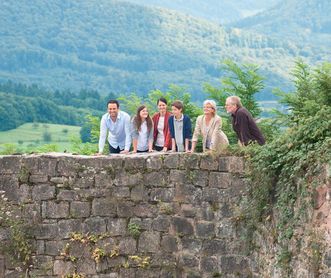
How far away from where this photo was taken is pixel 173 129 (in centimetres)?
1402

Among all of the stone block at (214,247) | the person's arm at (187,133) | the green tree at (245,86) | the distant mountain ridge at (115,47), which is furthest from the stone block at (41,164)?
the distant mountain ridge at (115,47)

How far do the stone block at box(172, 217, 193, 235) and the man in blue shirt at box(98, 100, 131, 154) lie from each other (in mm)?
1365

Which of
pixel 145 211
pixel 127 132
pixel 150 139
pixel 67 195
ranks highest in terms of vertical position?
pixel 127 132

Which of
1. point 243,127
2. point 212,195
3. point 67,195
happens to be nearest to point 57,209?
point 67,195

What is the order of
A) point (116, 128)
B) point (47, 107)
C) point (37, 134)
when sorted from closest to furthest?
point (116, 128)
point (37, 134)
point (47, 107)

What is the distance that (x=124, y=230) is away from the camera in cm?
1375

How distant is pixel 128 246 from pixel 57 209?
1.10m

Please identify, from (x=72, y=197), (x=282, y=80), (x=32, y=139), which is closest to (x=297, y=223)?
(x=72, y=197)

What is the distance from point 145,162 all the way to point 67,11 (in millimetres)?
153607

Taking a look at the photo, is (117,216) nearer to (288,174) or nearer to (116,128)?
(116,128)

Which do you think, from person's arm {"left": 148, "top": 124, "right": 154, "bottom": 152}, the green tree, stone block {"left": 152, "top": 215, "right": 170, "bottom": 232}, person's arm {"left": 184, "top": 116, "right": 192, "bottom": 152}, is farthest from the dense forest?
stone block {"left": 152, "top": 215, "right": 170, "bottom": 232}

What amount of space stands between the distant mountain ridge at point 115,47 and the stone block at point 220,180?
11350cm

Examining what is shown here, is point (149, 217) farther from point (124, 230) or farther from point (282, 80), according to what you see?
point (282, 80)

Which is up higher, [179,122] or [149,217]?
[179,122]
